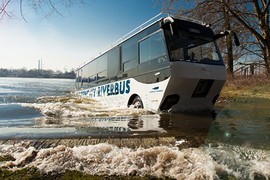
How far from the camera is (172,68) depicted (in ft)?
23.4

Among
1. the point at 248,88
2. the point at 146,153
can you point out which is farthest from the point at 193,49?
the point at 248,88

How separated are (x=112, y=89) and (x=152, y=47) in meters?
3.59

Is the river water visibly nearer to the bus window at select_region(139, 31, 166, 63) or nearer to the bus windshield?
the bus windshield

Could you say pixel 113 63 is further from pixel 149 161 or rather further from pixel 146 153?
pixel 149 161

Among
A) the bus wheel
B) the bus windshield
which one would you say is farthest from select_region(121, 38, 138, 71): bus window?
the bus windshield

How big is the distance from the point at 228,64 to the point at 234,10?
16.9 ft

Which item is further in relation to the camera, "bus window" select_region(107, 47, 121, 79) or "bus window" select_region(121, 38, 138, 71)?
"bus window" select_region(107, 47, 121, 79)

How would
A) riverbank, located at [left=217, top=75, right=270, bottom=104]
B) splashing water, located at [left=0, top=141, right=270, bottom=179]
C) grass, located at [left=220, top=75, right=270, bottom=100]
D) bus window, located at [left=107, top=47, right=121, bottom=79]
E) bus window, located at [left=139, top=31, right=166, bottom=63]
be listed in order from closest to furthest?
splashing water, located at [left=0, top=141, right=270, bottom=179], bus window, located at [left=139, top=31, right=166, bottom=63], bus window, located at [left=107, top=47, right=121, bottom=79], riverbank, located at [left=217, top=75, right=270, bottom=104], grass, located at [left=220, top=75, right=270, bottom=100]

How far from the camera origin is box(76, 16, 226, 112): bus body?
24.2ft

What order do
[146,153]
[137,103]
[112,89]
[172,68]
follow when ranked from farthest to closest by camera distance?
[112,89]
[137,103]
[172,68]
[146,153]

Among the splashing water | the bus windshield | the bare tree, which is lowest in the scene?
the splashing water

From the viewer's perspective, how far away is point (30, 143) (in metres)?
3.92

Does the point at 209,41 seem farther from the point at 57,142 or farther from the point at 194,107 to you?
the point at 57,142

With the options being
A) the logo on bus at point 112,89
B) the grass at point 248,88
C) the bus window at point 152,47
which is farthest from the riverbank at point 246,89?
the bus window at point 152,47
